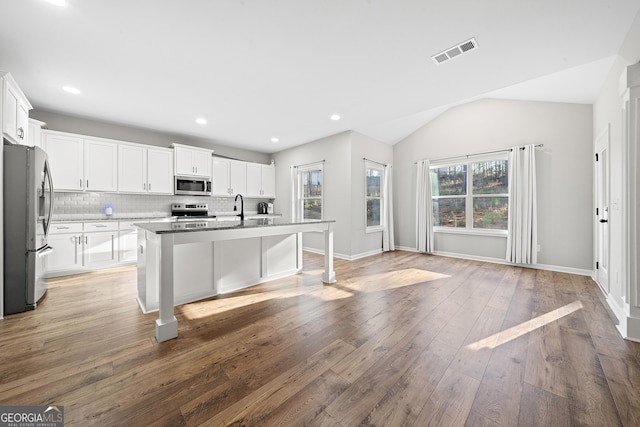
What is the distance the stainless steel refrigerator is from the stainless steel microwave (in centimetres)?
245

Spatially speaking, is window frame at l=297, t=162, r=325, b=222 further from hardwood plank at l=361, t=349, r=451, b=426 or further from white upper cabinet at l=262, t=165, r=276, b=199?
hardwood plank at l=361, t=349, r=451, b=426

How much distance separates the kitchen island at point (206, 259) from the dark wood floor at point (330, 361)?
0.68 feet

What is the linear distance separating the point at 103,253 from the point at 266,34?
413cm

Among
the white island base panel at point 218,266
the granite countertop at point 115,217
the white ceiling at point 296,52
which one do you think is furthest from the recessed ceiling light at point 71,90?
the white island base panel at point 218,266

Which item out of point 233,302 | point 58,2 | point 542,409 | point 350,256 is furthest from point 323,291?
point 58,2

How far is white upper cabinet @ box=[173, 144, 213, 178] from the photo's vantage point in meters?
5.00

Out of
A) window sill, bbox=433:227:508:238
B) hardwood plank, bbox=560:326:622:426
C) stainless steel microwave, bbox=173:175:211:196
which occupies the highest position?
stainless steel microwave, bbox=173:175:211:196

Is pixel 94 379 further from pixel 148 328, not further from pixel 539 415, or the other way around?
pixel 539 415

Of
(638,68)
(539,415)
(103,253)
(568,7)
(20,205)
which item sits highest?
(568,7)

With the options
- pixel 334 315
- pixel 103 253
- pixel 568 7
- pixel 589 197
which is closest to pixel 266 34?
pixel 568 7

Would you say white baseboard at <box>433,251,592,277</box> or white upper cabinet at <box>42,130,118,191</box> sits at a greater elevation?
white upper cabinet at <box>42,130,118,191</box>

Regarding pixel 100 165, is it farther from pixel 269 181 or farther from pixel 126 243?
pixel 269 181

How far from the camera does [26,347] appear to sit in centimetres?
182

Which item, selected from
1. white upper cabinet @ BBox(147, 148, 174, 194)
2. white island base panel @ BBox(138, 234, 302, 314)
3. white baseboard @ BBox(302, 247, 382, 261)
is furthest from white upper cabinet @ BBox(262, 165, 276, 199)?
white island base panel @ BBox(138, 234, 302, 314)
